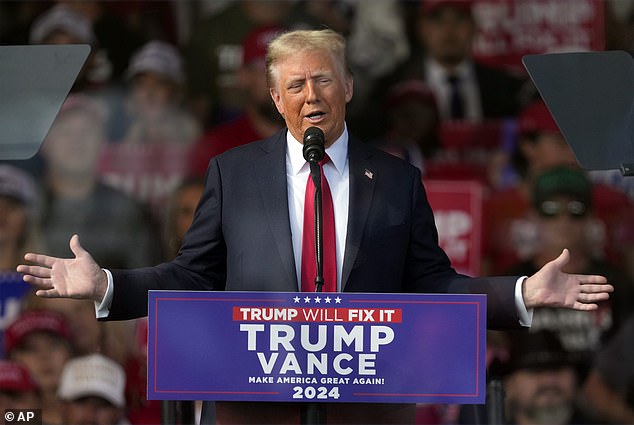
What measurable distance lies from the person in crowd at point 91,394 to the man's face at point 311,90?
246 centimetres

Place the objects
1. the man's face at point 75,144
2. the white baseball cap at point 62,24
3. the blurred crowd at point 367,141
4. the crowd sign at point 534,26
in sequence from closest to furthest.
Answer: the blurred crowd at point 367,141
the man's face at point 75,144
the white baseball cap at point 62,24
the crowd sign at point 534,26

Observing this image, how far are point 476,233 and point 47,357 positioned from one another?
2.05 meters

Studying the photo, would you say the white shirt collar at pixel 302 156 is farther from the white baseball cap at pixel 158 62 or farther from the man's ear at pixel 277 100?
the white baseball cap at pixel 158 62

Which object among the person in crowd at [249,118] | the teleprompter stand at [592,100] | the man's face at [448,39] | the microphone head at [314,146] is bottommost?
the microphone head at [314,146]

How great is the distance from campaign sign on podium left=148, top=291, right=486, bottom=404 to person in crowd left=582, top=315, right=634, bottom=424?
9.82ft

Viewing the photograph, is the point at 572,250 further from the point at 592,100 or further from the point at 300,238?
the point at 300,238

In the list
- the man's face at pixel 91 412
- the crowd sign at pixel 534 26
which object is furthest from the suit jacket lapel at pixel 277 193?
the crowd sign at pixel 534 26

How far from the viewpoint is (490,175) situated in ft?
21.0

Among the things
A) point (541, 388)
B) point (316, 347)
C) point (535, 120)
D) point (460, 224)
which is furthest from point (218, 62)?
point (316, 347)

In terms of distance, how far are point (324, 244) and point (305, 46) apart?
51cm

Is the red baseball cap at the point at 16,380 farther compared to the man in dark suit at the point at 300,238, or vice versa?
the red baseball cap at the point at 16,380

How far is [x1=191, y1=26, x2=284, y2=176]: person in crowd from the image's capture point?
6312mm

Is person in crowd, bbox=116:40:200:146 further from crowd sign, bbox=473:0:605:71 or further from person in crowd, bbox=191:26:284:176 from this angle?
crowd sign, bbox=473:0:605:71

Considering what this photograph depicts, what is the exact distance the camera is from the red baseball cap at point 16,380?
5.36 metres
